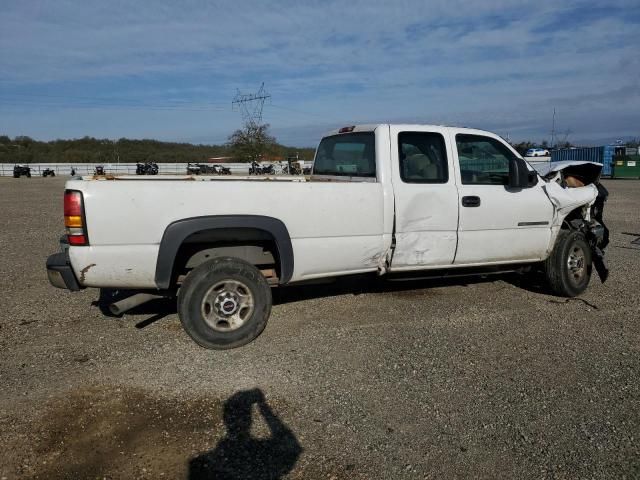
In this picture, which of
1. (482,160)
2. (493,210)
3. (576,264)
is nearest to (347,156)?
(482,160)

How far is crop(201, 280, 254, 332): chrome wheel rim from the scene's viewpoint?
4.54 metres

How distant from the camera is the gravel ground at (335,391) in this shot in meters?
3.01

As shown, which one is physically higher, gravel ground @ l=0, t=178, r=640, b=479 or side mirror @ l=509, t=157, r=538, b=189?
side mirror @ l=509, t=157, r=538, b=189

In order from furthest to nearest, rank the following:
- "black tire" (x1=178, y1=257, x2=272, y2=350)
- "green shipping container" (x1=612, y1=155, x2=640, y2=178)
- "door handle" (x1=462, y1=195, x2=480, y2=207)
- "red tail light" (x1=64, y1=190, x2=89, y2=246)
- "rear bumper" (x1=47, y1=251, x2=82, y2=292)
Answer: "green shipping container" (x1=612, y1=155, x2=640, y2=178), "door handle" (x1=462, y1=195, x2=480, y2=207), "black tire" (x1=178, y1=257, x2=272, y2=350), "rear bumper" (x1=47, y1=251, x2=82, y2=292), "red tail light" (x1=64, y1=190, x2=89, y2=246)

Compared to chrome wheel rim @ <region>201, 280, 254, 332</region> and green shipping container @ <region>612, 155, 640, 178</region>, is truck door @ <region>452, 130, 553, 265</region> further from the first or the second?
green shipping container @ <region>612, 155, 640, 178</region>

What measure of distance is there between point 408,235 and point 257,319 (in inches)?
66.4

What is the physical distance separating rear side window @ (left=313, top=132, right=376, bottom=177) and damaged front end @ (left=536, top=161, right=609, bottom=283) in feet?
7.02

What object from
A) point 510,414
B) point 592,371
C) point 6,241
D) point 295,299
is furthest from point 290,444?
point 6,241

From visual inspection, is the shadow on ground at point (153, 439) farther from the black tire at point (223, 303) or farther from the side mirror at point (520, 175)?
the side mirror at point (520, 175)

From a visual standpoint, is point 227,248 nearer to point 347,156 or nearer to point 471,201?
point 347,156

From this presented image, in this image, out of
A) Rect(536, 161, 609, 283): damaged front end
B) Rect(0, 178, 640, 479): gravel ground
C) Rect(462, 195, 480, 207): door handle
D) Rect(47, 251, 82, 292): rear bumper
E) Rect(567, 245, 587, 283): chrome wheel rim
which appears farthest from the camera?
Rect(567, 245, 587, 283): chrome wheel rim


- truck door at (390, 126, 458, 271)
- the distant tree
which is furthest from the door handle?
the distant tree

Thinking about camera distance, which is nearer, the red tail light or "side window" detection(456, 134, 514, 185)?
the red tail light

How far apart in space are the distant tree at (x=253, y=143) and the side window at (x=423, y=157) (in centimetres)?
6056
